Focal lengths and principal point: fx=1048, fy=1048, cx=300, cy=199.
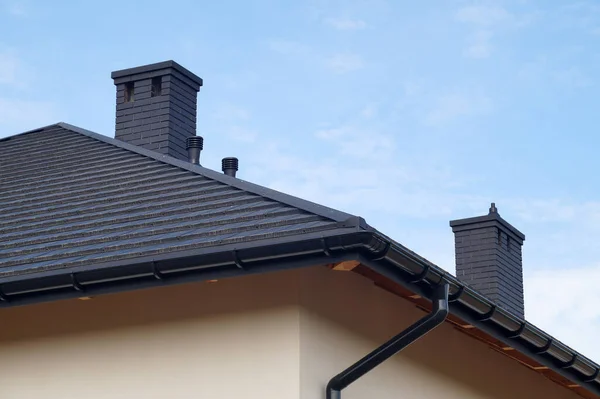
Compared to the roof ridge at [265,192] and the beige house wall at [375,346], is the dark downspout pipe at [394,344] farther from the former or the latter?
the roof ridge at [265,192]

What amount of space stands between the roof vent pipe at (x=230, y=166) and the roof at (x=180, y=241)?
1067 mm

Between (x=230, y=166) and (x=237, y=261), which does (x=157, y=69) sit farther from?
(x=237, y=261)

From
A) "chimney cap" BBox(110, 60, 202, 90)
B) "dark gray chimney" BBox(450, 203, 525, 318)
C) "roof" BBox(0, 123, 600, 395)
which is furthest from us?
"dark gray chimney" BBox(450, 203, 525, 318)

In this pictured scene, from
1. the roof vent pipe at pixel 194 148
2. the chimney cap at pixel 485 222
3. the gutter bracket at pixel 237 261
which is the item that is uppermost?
the chimney cap at pixel 485 222

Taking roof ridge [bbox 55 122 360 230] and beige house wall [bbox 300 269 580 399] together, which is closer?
roof ridge [bbox 55 122 360 230]

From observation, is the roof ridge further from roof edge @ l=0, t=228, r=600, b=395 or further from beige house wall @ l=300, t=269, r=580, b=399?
beige house wall @ l=300, t=269, r=580, b=399

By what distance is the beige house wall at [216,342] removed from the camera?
6789 mm

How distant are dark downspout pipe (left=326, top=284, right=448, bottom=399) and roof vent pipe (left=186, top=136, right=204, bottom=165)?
4575 mm

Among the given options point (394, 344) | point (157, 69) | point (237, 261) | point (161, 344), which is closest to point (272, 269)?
point (237, 261)

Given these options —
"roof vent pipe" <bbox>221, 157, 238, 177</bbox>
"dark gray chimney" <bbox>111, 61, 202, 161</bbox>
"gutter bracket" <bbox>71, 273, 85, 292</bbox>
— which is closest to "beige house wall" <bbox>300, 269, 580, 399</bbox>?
"gutter bracket" <bbox>71, 273, 85, 292</bbox>

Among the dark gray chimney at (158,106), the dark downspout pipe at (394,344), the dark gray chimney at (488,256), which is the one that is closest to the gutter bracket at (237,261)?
the dark downspout pipe at (394,344)

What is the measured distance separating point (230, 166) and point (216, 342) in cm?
421

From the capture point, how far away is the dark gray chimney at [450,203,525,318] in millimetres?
15539

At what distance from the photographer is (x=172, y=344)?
714cm
